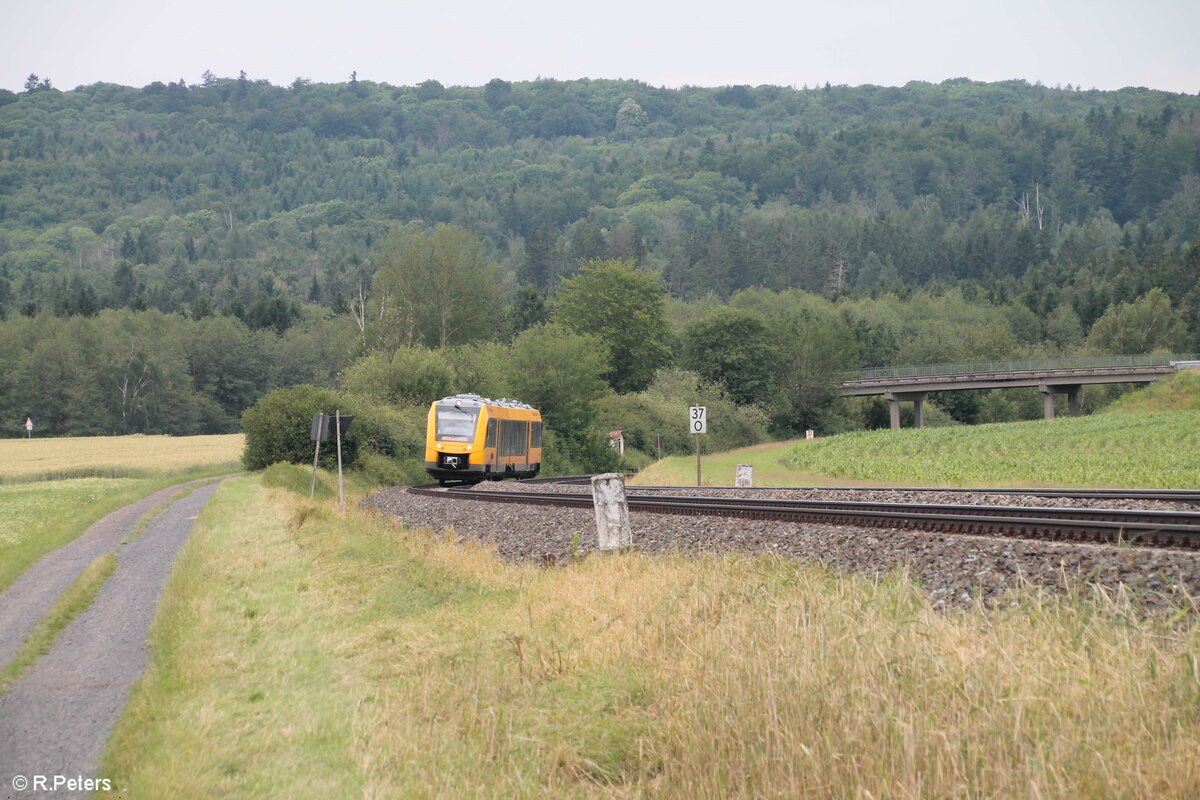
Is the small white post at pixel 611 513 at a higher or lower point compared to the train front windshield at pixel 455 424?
lower

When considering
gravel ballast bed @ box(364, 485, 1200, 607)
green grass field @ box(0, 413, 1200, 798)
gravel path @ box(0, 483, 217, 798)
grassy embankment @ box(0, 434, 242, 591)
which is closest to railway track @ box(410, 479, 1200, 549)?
gravel ballast bed @ box(364, 485, 1200, 607)

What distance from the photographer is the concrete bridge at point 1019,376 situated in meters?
98.3

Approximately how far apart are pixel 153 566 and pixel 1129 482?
28.7 meters

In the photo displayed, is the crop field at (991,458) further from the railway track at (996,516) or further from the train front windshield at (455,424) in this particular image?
the railway track at (996,516)

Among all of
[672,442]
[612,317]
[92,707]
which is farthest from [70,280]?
[92,707]

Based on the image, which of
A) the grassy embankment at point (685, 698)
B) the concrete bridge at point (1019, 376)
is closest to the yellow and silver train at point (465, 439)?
the grassy embankment at point (685, 698)

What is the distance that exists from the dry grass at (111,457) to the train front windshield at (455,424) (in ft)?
86.5

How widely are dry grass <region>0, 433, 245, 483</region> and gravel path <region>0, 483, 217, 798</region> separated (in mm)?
47728

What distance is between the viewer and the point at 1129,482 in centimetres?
3597

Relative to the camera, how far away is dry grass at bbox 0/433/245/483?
6178 cm

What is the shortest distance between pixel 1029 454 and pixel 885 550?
42716mm

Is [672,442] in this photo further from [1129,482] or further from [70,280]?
[70,280]

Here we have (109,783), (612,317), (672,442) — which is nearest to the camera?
(109,783)

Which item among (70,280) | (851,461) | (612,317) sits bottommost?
(851,461)
